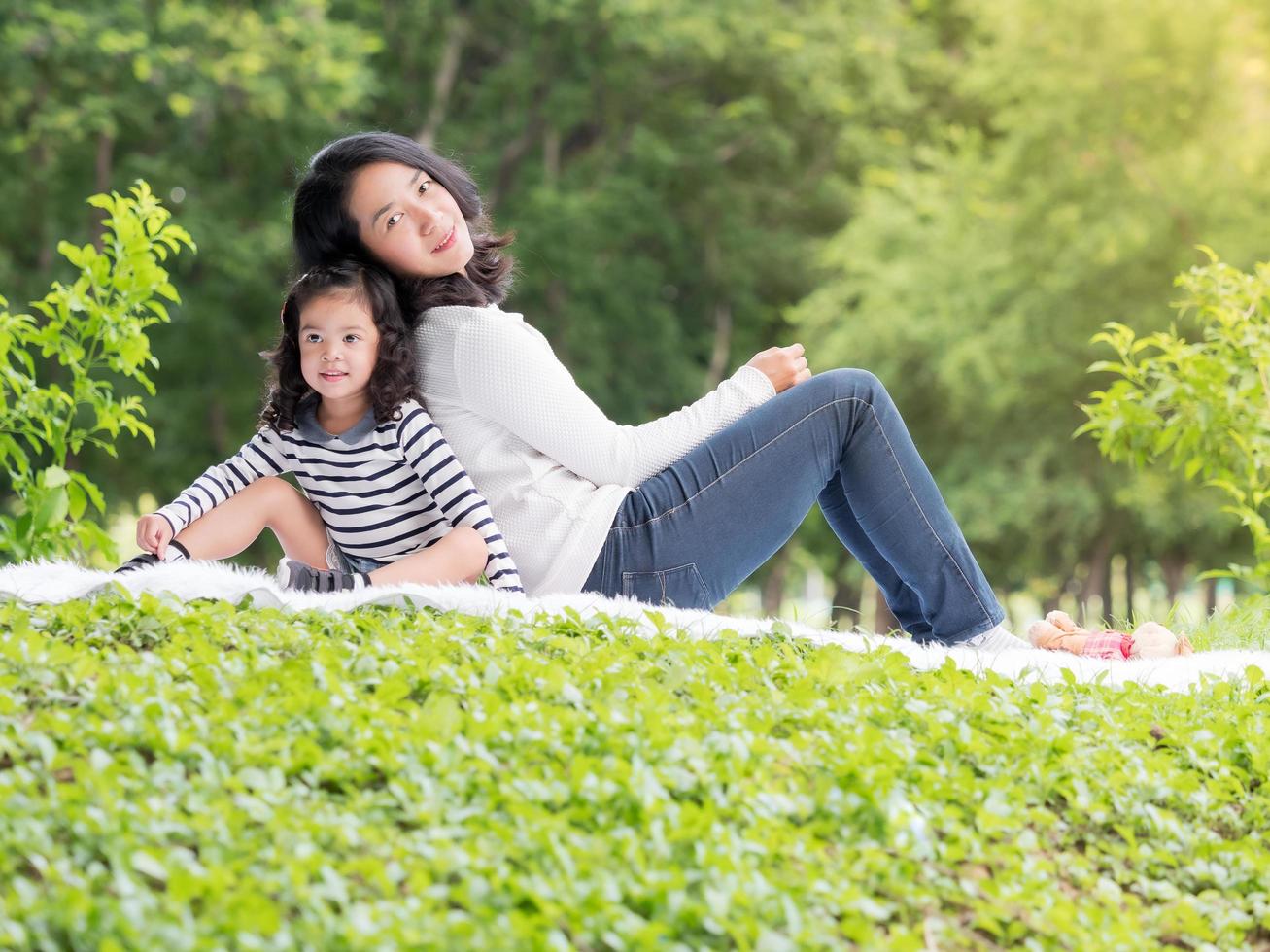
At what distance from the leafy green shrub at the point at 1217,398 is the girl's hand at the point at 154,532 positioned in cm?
326

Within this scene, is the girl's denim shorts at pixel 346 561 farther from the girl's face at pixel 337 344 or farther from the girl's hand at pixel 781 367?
the girl's hand at pixel 781 367

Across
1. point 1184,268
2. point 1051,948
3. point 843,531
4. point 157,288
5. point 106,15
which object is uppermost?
point 106,15

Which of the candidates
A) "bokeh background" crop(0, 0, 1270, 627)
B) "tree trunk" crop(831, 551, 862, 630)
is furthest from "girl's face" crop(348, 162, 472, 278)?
"tree trunk" crop(831, 551, 862, 630)

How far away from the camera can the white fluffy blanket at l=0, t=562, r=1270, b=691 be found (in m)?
3.27

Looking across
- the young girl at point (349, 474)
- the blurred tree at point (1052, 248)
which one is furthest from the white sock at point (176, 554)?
the blurred tree at point (1052, 248)

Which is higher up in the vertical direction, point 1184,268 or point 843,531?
point 1184,268

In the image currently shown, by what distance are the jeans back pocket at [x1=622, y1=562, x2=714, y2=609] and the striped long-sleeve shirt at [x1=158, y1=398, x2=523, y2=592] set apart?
0.31 meters

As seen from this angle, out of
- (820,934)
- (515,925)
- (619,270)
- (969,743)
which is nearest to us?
(515,925)

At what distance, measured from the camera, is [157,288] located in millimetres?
4406

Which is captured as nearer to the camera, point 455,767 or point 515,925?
point 515,925

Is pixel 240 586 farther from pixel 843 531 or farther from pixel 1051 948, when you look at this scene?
pixel 1051 948

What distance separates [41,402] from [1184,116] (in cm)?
1135

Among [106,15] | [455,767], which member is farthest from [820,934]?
[106,15]

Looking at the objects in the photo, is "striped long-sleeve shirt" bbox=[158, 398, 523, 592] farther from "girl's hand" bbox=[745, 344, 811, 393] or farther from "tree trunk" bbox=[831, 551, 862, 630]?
"tree trunk" bbox=[831, 551, 862, 630]
